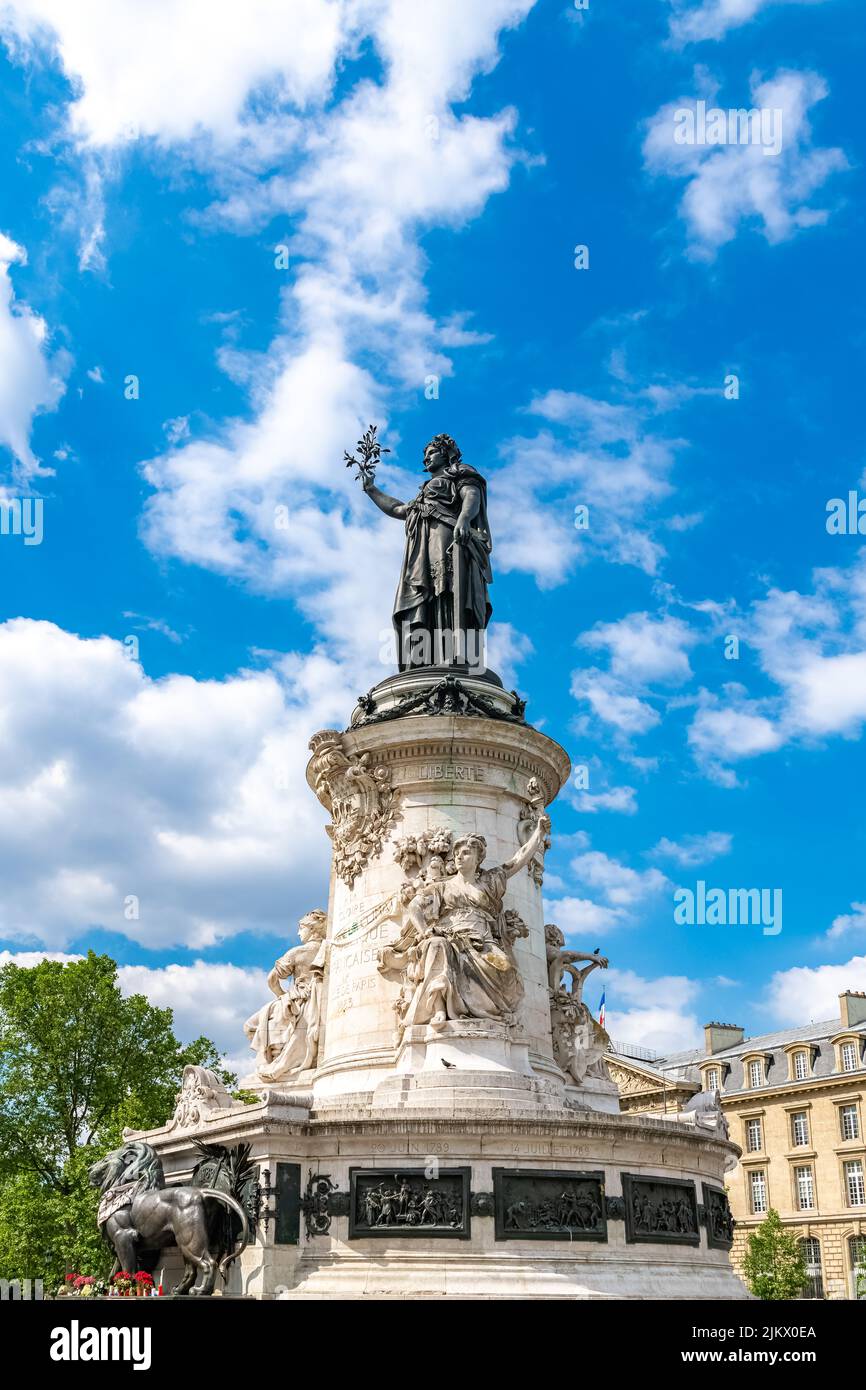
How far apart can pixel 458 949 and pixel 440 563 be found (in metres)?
8.76

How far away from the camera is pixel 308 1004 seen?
22.6m

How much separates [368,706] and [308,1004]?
5711 mm

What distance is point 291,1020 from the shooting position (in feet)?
74.2

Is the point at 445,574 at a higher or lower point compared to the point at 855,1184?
higher

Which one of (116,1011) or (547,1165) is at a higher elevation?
(116,1011)

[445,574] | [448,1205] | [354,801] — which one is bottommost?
[448,1205]

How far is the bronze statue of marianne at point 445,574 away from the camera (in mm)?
24719

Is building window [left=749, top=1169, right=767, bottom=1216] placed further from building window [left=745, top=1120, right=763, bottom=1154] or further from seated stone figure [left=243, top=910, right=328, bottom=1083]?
seated stone figure [left=243, top=910, right=328, bottom=1083]

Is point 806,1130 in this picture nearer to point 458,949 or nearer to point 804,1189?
point 804,1189

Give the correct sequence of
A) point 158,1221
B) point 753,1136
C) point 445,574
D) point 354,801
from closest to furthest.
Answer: point 158,1221 → point 354,801 → point 445,574 → point 753,1136

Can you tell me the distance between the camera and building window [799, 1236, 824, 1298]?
5950cm

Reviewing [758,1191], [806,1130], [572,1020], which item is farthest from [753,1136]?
[572,1020]
